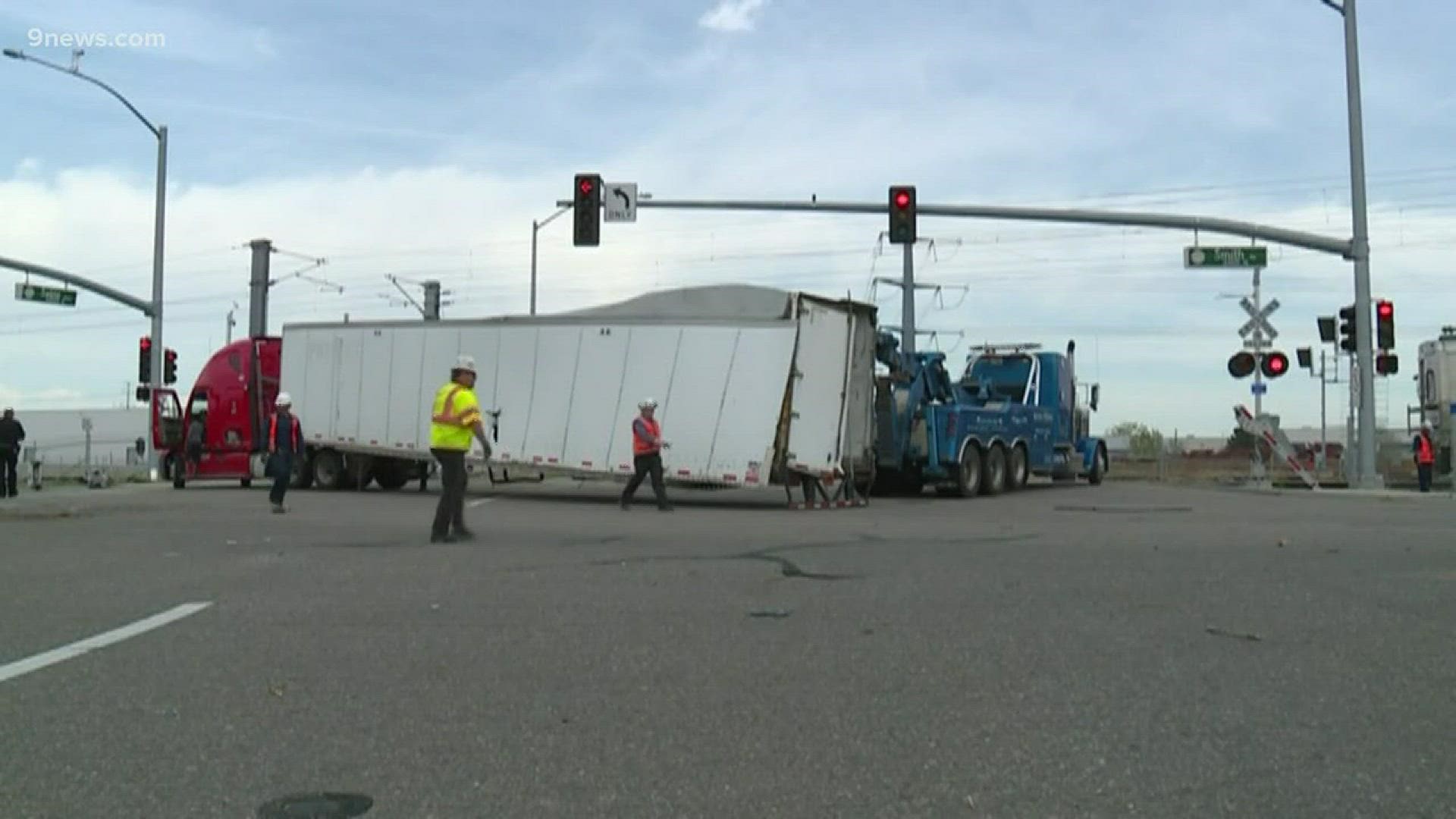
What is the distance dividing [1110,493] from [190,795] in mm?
22087

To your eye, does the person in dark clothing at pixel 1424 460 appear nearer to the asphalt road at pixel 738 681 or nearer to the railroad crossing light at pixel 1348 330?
the railroad crossing light at pixel 1348 330

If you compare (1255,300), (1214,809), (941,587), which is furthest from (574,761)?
(1255,300)

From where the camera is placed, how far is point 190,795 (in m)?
4.39

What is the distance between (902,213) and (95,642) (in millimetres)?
18486

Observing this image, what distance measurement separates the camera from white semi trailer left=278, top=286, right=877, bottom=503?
62.5ft

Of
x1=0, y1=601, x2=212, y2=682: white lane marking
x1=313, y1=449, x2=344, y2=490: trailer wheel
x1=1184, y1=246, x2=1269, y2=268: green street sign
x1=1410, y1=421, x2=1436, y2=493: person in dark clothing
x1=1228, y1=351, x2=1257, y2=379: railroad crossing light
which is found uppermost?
x1=1184, y1=246, x2=1269, y2=268: green street sign

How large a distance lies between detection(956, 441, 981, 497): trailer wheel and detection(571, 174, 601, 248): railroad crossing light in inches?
298

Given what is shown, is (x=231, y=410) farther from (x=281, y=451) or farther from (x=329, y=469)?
(x=281, y=451)

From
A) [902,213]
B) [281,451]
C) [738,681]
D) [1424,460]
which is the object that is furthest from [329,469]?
[1424,460]

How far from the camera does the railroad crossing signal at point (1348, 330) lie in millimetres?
26438

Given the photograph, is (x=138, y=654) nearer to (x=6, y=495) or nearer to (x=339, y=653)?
(x=339, y=653)

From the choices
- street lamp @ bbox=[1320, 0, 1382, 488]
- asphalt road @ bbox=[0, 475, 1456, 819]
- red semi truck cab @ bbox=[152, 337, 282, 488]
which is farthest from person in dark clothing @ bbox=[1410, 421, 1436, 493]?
red semi truck cab @ bbox=[152, 337, 282, 488]

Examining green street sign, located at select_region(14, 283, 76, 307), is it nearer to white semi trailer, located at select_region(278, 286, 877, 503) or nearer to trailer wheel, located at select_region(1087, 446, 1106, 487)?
white semi trailer, located at select_region(278, 286, 877, 503)

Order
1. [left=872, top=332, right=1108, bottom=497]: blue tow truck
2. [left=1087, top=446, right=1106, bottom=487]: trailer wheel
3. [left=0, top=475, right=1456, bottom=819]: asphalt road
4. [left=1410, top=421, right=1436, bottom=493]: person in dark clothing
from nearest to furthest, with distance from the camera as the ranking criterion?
1. [left=0, top=475, right=1456, bottom=819]: asphalt road
2. [left=872, top=332, right=1108, bottom=497]: blue tow truck
3. [left=1410, top=421, right=1436, bottom=493]: person in dark clothing
4. [left=1087, top=446, right=1106, bottom=487]: trailer wheel
